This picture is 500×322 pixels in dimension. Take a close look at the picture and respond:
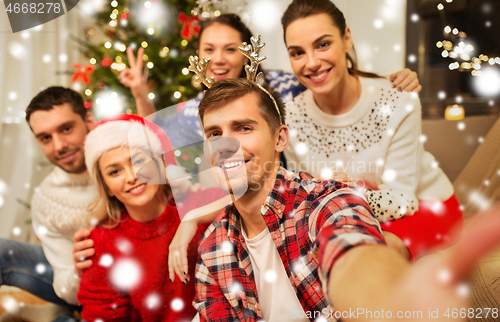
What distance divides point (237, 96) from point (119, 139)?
18.4 inches

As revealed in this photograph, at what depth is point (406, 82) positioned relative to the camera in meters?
1.09

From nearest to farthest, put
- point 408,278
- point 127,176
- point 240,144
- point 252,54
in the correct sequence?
point 408,278, point 240,144, point 252,54, point 127,176

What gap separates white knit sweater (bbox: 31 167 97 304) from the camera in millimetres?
1306

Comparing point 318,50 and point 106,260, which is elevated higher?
point 318,50

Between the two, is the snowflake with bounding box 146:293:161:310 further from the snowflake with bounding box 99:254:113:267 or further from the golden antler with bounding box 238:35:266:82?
the golden antler with bounding box 238:35:266:82

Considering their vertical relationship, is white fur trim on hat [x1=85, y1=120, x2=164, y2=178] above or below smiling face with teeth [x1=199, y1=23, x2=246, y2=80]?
below

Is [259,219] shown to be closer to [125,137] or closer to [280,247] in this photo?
[280,247]

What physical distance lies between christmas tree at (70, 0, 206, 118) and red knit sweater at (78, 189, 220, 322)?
0.86 meters

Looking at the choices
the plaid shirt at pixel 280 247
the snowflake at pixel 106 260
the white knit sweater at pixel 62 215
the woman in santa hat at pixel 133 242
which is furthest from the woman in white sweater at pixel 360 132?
the white knit sweater at pixel 62 215

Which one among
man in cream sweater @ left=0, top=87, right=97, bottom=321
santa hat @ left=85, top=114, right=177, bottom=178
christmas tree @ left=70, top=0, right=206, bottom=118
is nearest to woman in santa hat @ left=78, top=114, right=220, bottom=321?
santa hat @ left=85, top=114, right=177, bottom=178

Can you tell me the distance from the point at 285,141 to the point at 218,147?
0.20 metres

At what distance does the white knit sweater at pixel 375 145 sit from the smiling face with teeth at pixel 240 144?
1.18 feet

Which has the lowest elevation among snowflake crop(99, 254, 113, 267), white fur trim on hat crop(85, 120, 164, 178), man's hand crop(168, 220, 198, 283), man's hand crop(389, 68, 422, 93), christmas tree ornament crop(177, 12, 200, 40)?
snowflake crop(99, 254, 113, 267)

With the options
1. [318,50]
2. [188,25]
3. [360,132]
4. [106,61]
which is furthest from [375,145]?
[106,61]
